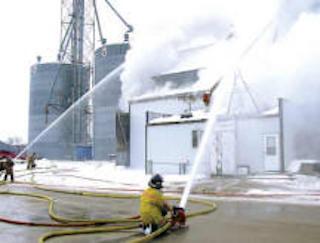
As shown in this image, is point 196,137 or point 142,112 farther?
point 142,112

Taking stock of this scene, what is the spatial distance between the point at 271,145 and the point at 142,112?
12.3 metres

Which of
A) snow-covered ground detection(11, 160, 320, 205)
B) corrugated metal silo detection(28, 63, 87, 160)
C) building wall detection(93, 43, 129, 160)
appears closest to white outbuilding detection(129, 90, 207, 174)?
snow-covered ground detection(11, 160, 320, 205)

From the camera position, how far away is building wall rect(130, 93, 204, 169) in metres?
32.0

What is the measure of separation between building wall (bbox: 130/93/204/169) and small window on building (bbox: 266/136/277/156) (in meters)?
7.59

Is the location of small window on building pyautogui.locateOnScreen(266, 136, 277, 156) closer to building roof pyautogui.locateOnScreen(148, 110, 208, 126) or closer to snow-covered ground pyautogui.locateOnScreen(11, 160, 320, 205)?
snow-covered ground pyautogui.locateOnScreen(11, 160, 320, 205)

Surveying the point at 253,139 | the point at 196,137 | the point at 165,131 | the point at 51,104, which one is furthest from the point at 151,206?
the point at 51,104

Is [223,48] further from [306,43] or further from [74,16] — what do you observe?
[74,16]

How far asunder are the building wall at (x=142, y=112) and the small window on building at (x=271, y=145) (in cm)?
759

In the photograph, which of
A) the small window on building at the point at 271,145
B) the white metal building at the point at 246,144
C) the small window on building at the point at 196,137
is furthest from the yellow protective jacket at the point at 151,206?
the small window on building at the point at 196,137

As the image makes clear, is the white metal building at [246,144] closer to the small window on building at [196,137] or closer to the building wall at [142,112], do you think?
the small window on building at [196,137]

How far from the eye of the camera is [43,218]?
1139 centimetres

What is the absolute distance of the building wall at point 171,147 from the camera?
27031 mm

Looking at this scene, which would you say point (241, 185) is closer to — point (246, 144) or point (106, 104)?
point (246, 144)

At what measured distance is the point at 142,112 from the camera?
3466cm
